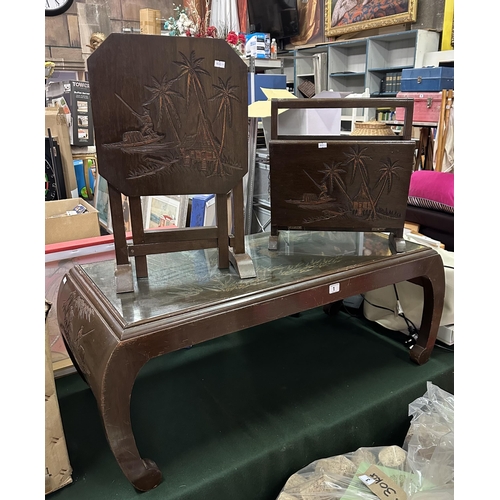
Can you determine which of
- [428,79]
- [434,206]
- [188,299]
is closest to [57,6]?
[428,79]

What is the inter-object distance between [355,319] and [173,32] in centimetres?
340

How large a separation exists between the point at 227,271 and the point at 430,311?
2.60ft

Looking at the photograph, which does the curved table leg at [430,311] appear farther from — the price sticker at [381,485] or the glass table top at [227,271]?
the price sticker at [381,485]

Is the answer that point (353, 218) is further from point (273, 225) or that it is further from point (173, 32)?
point (173, 32)

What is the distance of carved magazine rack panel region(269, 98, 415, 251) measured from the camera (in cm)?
128

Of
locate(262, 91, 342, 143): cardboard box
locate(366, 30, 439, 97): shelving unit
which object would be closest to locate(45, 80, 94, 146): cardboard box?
locate(262, 91, 342, 143): cardboard box

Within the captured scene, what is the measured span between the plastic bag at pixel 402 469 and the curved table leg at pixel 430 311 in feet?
0.79

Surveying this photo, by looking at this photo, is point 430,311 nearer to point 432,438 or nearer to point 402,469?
point 432,438

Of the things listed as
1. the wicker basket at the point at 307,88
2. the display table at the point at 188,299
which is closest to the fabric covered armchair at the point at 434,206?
Answer: the display table at the point at 188,299

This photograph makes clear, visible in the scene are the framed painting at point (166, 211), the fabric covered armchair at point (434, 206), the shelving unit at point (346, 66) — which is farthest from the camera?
the shelving unit at point (346, 66)

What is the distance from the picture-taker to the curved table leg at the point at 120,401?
95 centimetres

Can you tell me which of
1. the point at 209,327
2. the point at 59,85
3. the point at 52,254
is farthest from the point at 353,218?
the point at 59,85

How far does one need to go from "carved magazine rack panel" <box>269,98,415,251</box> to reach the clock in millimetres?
5687

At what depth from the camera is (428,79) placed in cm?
372
